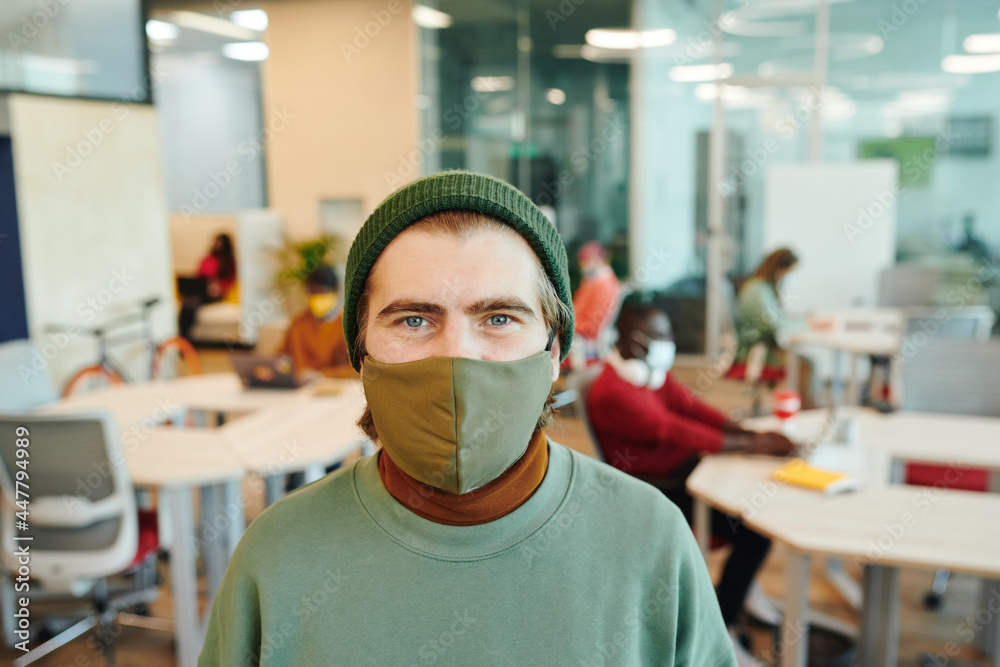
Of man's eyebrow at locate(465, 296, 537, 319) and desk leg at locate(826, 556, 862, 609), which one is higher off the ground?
man's eyebrow at locate(465, 296, 537, 319)

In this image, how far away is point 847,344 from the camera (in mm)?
5004

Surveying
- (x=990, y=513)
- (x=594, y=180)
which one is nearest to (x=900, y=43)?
(x=594, y=180)

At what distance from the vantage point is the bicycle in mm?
5070

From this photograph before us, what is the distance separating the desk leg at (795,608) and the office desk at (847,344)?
290 cm

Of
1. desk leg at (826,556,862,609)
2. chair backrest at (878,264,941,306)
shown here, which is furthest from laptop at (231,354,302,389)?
chair backrest at (878,264,941,306)

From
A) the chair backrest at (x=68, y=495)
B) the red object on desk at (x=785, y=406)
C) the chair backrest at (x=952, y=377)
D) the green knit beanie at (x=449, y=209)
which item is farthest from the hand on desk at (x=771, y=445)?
the chair backrest at (x=68, y=495)

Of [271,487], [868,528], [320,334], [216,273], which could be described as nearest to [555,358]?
[868,528]

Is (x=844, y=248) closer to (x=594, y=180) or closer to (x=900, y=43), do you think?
(x=900, y=43)

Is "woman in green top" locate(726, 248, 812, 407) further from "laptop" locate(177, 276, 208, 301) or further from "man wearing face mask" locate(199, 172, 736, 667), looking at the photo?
"laptop" locate(177, 276, 208, 301)

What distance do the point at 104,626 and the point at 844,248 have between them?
255 inches

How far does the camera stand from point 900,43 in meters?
7.37

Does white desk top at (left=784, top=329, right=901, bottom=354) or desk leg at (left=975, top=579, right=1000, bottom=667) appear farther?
white desk top at (left=784, top=329, right=901, bottom=354)

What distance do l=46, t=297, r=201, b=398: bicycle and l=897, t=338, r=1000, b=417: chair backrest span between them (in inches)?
183

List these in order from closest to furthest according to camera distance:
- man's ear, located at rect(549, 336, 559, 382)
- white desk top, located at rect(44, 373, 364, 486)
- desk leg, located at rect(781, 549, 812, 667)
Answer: man's ear, located at rect(549, 336, 559, 382)
desk leg, located at rect(781, 549, 812, 667)
white desk top, located at rect(44, 373, 364, 486)
